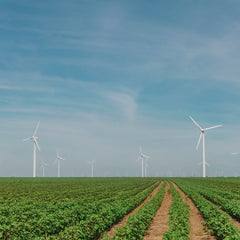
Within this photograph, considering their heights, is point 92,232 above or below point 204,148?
below

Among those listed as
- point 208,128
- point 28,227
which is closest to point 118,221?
point 28,227

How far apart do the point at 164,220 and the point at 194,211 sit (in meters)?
5.53

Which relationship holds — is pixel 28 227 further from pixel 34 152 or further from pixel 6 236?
pixel 34 152

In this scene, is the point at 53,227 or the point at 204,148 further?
the point at 204,148

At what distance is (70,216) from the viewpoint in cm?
1962

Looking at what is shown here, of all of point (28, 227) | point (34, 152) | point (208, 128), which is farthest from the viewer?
point (34, 152)

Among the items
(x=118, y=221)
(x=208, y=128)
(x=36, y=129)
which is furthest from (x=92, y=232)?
(x=36, y=129)

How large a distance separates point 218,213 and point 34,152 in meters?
81.5

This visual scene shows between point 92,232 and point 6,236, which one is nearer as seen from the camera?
point 6,236

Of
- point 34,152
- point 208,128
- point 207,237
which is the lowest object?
point 207,237

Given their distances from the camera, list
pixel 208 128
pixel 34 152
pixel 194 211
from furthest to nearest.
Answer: pixel 34 152, pixel 208 128, pixel 194 211

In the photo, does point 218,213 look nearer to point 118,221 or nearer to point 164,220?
point 164,220

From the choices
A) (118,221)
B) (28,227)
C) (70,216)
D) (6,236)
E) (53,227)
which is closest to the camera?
(6,236)

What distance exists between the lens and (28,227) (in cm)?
1546
